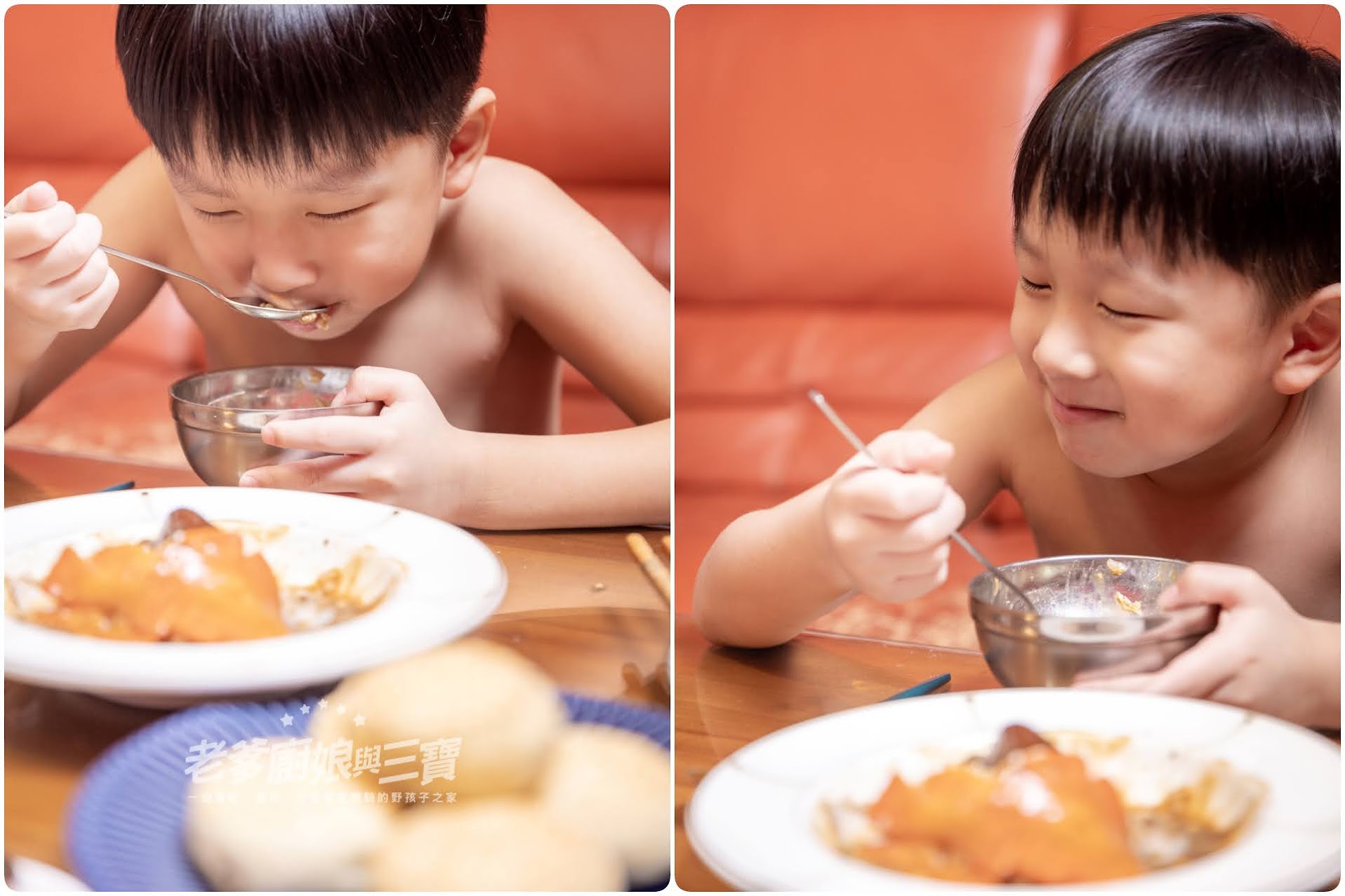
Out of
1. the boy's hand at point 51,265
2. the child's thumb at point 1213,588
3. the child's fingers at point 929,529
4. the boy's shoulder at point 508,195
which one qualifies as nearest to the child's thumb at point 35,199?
the boy's hand at point 51,265

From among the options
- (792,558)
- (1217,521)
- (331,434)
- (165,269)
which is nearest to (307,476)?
(331,434)

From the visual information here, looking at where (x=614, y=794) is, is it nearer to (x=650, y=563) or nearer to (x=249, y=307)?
(x=650, y=563)

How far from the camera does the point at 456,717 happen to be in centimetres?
52

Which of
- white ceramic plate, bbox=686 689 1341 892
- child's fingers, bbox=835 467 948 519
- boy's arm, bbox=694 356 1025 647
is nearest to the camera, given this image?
white ceramic plate, bbox=686 689 1341 892

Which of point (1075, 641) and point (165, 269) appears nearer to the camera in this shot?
point (1075, 641)

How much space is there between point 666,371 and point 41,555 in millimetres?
317

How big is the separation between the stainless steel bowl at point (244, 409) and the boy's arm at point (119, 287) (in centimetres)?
5

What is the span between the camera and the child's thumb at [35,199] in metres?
0.57

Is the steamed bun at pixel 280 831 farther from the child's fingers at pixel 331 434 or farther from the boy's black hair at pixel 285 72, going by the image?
the boy's black hair at pixel 285 72

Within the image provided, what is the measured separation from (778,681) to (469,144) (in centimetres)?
33

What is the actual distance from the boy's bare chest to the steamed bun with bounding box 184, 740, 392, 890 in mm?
433

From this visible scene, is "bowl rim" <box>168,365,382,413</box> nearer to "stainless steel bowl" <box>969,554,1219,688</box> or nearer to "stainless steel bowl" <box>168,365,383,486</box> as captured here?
"stainless steel bowl" <box>168,365,383,486</box>

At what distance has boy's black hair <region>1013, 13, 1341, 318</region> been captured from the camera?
22.7 inches

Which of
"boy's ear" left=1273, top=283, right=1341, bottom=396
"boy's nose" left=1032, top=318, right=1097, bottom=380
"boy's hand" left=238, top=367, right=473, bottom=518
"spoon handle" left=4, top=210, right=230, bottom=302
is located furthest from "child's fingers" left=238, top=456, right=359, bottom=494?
"boy's ear" left=1273, top=283, right=1341, bottom=396
